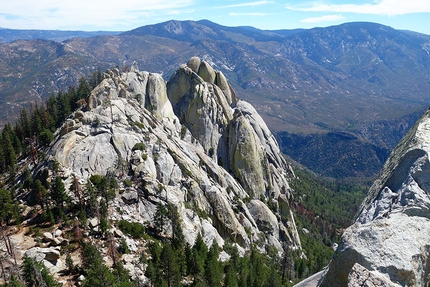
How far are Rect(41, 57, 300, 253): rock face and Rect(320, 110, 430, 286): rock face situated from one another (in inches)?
2169

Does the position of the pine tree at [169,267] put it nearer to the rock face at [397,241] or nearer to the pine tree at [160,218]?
the pine tree at [160,218]

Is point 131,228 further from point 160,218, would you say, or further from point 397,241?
point 397,241

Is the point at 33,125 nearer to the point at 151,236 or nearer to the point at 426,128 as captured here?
the point at 151,236

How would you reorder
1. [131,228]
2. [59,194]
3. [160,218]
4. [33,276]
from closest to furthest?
[33,276] → [59,194] → [131,228] → [160,218]

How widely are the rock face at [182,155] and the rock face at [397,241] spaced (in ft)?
181

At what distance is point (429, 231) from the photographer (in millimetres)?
16875

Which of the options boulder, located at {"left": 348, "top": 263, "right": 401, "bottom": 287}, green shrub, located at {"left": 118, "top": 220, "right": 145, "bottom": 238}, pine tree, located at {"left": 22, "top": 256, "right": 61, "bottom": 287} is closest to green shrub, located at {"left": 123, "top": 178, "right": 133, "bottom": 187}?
green shrub, located at {"left": 118, "top": 220, "right": 145, "bottom": 238}

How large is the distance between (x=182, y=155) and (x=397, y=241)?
3446 inches

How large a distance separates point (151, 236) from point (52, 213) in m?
19.8

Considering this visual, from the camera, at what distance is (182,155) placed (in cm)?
10088

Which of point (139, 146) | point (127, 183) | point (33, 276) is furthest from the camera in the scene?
point (139, 146)

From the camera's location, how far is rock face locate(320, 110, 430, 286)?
578 inches

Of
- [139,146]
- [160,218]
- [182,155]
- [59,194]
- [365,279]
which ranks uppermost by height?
[365,279]

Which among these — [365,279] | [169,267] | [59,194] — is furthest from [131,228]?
[365,279]
